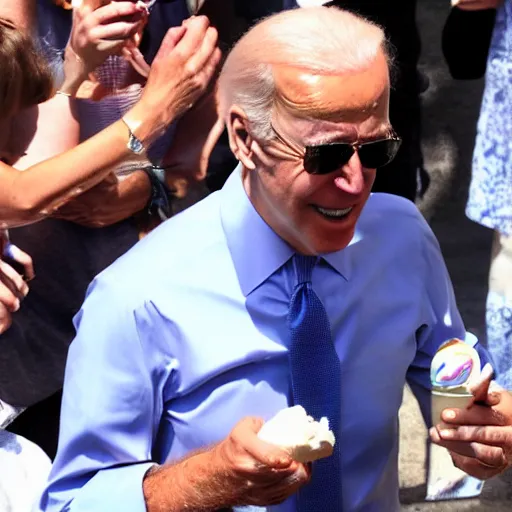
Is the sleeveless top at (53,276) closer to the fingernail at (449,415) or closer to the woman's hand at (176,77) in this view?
the woman's hand at (176,77)

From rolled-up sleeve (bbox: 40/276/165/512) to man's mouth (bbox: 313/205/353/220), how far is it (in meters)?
0.40

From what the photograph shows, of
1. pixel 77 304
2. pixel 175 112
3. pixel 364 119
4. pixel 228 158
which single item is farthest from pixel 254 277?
pixel 228 158

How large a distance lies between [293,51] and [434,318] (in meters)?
0.73

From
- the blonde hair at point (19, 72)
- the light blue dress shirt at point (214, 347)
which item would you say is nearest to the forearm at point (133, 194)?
the blonde hair at point (19, 72)

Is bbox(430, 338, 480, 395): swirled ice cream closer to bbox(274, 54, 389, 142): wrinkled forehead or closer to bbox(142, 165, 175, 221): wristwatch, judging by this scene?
bbox(274, 54, 389, 142): wrinkled forehead

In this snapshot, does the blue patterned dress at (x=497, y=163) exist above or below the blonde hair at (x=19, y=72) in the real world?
below

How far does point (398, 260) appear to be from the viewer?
2.31 meters

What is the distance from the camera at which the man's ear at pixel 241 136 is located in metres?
2.09

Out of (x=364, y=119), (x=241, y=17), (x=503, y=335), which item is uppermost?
(x=364, y=119)

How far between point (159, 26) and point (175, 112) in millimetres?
353

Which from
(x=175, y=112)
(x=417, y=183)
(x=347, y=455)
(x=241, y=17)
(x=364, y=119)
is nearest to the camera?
(x=364, y=119)

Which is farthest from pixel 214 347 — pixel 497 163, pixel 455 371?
pixel 497 163

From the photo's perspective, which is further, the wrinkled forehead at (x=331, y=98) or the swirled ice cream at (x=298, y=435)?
the wrinkled forehead at (x=331, y=98)

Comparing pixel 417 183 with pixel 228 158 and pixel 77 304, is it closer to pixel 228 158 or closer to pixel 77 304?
pixel 228 158
